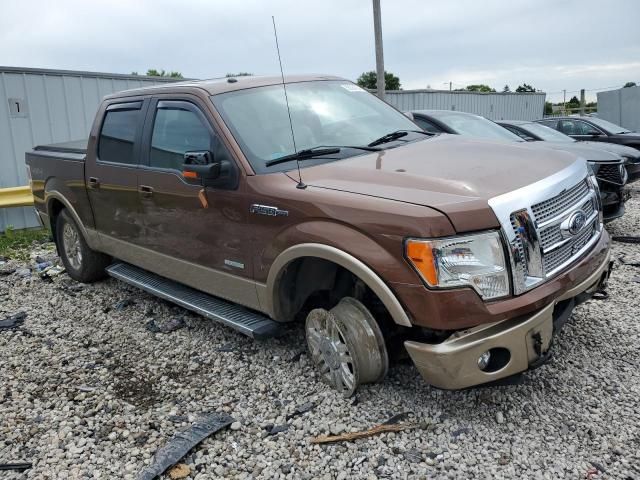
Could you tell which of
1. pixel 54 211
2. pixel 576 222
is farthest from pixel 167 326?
pixel 576 222

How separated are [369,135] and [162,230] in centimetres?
174

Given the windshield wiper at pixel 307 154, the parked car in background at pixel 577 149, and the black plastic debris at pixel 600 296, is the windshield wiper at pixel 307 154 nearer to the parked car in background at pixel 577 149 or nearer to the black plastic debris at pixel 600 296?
the black plastic debris at pixel 600 296

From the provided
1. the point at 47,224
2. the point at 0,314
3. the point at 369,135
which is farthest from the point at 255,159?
the point at 47,224

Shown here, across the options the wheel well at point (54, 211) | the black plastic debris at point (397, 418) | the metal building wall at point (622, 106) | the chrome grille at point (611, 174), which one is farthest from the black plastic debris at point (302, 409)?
the metal building wall at point (622, 106)

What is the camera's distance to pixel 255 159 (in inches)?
139

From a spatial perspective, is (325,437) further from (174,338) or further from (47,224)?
(47,224)

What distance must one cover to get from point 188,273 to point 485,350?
7.68 feet

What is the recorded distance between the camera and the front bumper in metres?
2.70

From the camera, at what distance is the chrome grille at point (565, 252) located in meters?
2.90

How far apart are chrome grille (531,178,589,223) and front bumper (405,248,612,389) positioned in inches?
18.2

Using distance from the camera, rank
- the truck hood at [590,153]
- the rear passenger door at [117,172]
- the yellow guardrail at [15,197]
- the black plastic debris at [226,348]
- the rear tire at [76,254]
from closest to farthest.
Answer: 1. the black plastic debris at [226,348]
2. the rear passenger door at [117,172]
3. the rear tire at [76,254]
4. the truck hood at [590,153]
5. the yellow guardrail at [15,197]

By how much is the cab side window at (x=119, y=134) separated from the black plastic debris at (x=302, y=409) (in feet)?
7.88

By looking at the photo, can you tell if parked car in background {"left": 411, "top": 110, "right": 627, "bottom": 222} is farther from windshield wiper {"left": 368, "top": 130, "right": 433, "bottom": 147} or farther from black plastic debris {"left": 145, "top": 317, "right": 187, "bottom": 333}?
black plastic debris {"left": 145, "top": 317, "right": 187, "bottom": 333}

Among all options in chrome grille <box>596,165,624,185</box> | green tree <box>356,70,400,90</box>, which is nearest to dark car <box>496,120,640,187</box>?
chrome grille <box>596,165,624,185</box>
